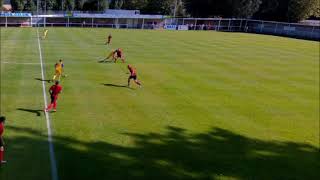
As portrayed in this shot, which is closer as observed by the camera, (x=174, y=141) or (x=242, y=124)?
(x=174, y=141)

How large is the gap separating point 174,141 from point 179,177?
10.9 ft

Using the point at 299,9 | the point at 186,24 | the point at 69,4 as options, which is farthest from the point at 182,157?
the point at 69,4

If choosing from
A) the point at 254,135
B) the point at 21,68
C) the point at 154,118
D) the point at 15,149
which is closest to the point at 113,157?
the point at 15,149

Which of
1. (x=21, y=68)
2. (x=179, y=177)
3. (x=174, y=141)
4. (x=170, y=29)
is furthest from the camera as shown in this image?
(x=170, y=29)

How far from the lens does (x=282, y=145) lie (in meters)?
16.7

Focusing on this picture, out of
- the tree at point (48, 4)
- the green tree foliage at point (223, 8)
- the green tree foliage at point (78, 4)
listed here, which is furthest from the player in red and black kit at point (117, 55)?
the green tree foliage at point (78, 4)

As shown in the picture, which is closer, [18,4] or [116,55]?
[116,55]

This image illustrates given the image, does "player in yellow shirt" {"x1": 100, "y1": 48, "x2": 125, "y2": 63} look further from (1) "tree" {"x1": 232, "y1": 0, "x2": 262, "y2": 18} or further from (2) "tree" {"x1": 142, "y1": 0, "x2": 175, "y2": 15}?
(2) "tree" {"x1": 142, "y1": 0, "x2": 175, "y2": 15}

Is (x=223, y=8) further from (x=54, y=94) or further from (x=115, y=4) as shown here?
(x=54, y=94)

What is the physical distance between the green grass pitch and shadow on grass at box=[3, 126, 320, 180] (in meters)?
0.04

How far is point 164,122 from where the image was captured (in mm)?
18828

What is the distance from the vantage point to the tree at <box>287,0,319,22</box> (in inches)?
3627

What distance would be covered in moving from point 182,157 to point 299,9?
284 feet

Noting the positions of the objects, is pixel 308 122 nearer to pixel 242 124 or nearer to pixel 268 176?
pixel 242 124
